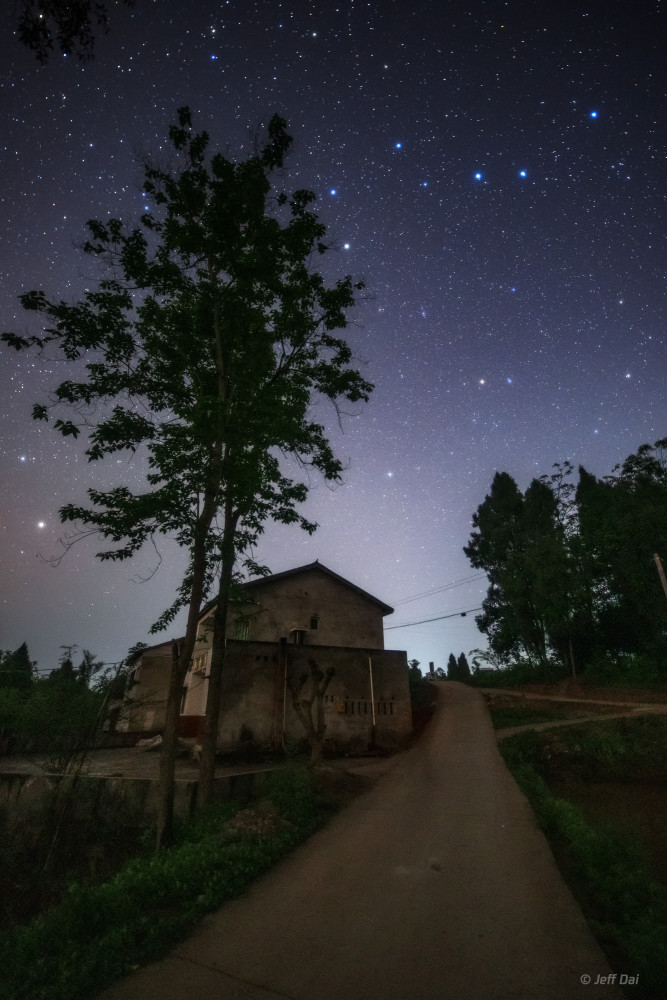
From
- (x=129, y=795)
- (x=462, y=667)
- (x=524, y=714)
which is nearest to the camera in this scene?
(x=129, y=795)

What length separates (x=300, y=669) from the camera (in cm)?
1881

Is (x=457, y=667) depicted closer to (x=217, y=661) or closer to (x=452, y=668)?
(x=452, y=668)

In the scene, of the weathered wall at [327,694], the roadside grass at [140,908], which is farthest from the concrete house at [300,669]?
the roadside grass at [140,908]

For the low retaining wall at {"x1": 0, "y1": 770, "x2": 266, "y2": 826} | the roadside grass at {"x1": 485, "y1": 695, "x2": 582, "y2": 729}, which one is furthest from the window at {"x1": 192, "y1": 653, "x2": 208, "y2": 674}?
the roadside grass at {"x1": 485, "y1": 695, "x2": 582, "y2": 729}

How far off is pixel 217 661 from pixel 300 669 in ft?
27.9

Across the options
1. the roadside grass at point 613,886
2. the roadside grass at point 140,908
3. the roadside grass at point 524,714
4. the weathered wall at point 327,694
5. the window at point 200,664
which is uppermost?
the window at point 200,664

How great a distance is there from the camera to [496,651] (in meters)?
41.5

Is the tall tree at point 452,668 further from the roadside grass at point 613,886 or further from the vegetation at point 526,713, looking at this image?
the roadside grass at point 613,886

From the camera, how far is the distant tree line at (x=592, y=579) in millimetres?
30094

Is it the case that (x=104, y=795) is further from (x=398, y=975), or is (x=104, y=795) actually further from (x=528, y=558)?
(x=528, y=558)

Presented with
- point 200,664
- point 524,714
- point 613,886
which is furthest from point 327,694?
point 524,714

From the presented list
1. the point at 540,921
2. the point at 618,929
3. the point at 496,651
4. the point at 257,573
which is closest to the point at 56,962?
the point at 540,921

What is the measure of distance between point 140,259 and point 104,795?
1398cm

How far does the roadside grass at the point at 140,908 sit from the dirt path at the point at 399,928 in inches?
11.3
